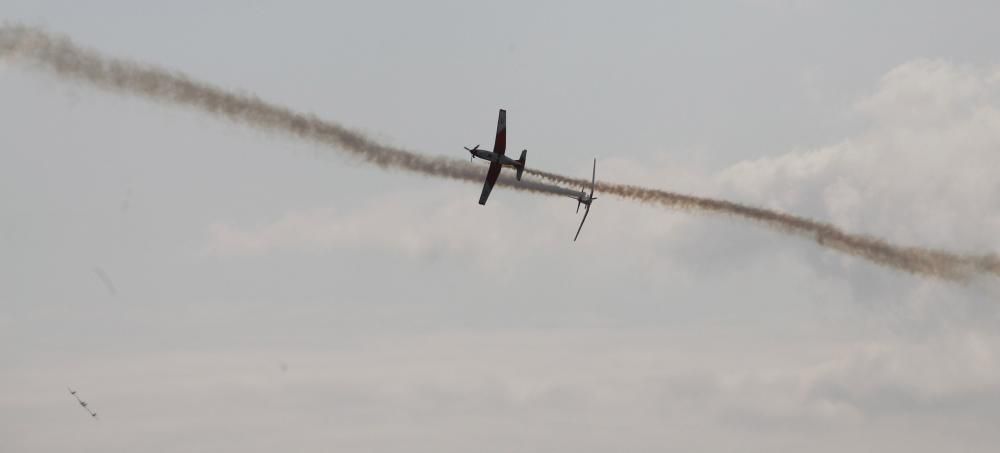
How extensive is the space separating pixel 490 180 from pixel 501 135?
13.0 feet

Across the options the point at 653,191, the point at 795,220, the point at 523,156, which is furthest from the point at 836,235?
the point at 523,156

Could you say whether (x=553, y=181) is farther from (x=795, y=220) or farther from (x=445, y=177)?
(x=795, y=220)

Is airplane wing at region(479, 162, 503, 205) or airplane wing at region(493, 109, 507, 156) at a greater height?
airplane wing at region(493, 109, 507, 156)

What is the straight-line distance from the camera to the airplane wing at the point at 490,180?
571 ft

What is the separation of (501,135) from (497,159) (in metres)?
2.98

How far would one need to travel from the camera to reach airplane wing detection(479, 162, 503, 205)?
17412cm

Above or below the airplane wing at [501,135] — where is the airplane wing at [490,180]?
below

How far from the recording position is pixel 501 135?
17562 centimetres

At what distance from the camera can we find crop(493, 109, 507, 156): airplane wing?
573 ft

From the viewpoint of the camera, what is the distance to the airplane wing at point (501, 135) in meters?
175

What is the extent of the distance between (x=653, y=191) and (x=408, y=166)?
919 inches

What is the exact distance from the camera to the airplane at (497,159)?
566 ft

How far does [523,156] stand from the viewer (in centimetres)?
17338

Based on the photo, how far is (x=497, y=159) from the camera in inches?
6831
